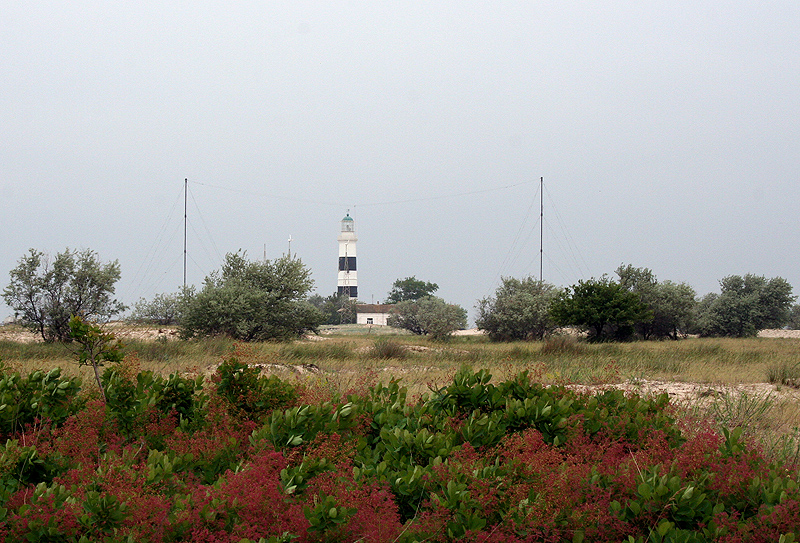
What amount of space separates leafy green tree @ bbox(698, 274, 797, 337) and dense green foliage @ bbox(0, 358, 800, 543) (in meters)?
→ 41.2

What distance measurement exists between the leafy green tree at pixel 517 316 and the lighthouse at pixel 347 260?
47422mm

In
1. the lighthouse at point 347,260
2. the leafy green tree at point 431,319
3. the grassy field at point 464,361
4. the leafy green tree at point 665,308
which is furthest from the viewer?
the lighthouse at point 347,260

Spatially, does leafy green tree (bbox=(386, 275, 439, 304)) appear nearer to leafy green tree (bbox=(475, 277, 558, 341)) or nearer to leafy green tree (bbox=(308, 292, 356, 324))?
leafy green tree (bbox=(308, 292, 356, 324))

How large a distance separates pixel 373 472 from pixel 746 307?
4781 cm

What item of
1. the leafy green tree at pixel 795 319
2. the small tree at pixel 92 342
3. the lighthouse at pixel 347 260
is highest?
the lighthouse at pixel 347 260

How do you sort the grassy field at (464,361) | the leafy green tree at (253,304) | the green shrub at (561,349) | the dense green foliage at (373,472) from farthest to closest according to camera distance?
the leafy green tree at (253,304), the green shrub at (561,349), the grassy field at (464,361), the dense green foliage at (373,472)

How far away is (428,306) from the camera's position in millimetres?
52094

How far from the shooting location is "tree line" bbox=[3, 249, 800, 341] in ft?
78.6

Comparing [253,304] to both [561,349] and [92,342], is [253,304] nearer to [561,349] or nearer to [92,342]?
[561,349]

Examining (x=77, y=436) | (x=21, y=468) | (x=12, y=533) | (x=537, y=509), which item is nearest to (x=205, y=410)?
(x=77, y=436)

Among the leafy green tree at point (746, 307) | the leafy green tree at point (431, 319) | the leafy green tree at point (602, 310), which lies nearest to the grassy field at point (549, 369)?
the leafy green tree at point (602, 310)

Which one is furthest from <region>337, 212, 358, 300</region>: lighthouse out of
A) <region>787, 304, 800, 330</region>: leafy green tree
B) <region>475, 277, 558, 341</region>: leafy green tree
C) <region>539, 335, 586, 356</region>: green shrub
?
<region>539, 335, 586, 356</region>: green shrub

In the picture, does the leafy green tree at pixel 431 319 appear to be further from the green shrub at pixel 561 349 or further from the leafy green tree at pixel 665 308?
the green shrub at pixel 561 349

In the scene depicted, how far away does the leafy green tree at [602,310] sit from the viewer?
3244 centimetres
